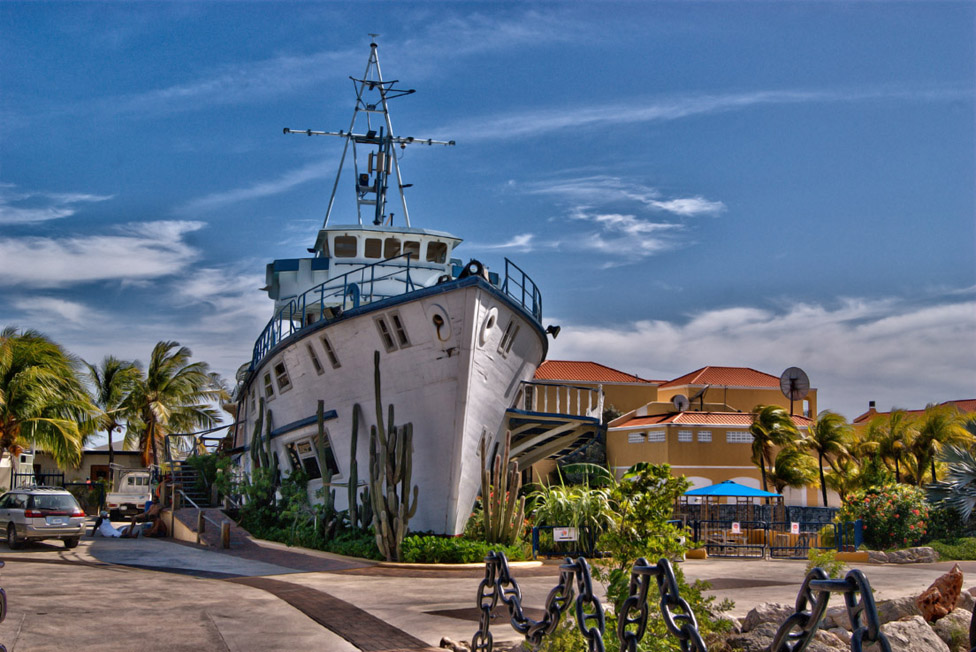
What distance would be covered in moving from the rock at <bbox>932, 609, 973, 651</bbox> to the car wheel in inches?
750

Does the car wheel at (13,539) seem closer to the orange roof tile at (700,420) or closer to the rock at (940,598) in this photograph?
the rock at (940,598)

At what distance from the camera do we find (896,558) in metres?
22.1

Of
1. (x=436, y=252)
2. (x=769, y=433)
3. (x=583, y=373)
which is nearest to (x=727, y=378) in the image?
(x=583, y=373)

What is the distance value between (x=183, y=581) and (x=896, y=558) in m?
16.0

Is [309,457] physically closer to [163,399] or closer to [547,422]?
[547,422]

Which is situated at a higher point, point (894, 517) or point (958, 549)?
point (894, 517)

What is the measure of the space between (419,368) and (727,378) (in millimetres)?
38241

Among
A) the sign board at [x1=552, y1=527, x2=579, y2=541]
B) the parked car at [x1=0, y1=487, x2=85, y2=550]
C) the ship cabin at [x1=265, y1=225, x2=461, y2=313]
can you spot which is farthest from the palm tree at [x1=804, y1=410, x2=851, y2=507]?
the parked car at [x1=0, y1=487, x2=85, y2=550]

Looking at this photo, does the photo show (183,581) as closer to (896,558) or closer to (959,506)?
(896,558)

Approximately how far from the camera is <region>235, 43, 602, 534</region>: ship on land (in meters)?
19.0

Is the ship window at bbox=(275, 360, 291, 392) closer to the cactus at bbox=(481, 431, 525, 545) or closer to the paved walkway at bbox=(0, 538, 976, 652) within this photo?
the paved walkway at bbox=(0, 538, 976, 652)

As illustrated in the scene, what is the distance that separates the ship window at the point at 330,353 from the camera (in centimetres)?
2088

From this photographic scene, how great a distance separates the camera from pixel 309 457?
22484 mm

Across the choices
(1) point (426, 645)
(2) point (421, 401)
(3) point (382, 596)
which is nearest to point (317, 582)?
(3) point (382, 596)
